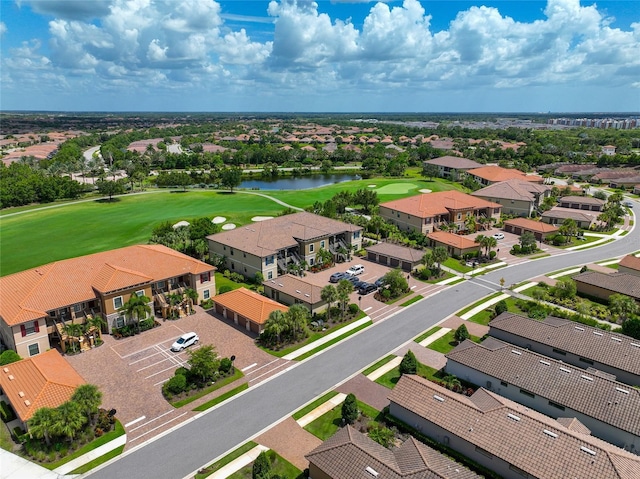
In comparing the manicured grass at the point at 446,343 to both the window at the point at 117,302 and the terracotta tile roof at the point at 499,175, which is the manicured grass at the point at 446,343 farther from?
the terracotta tile roof at the point at 499,175

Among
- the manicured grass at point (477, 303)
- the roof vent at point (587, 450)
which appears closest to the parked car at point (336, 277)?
the manicured grass at point (477, 303)

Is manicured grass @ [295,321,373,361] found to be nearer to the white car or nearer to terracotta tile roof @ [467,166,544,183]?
the white car

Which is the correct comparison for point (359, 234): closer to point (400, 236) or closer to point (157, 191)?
point (400, 236)

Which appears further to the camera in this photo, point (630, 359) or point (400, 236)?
point (400, 236)

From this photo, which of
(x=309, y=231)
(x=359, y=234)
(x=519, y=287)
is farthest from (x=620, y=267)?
(x=309, y=231)

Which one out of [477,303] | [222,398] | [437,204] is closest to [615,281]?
[477,303]

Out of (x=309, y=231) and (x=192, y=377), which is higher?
(x=309, y=231)

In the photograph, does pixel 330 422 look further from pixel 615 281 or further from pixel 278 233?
pixel 615 281
